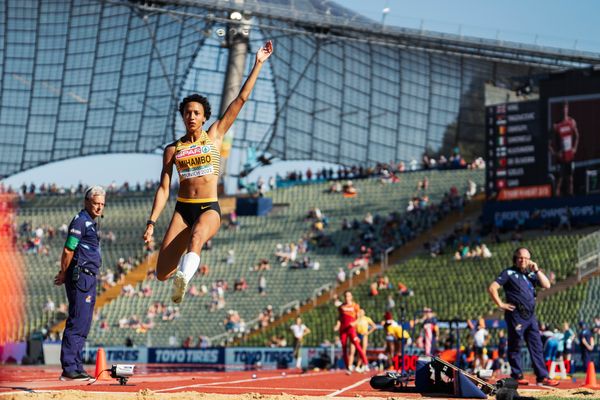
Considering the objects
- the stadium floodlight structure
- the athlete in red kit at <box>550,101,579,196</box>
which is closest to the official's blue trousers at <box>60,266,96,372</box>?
the athlete in red kit at <box>550,101,579,196</box>

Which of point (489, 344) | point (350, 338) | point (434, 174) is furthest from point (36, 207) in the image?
point (350, 338)

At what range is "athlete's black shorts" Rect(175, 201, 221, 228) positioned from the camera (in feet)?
35.1

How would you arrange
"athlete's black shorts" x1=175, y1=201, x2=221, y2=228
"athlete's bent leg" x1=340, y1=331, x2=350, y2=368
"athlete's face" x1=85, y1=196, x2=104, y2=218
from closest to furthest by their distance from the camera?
"athlete's black shorts" x1=175, y1=201, x2=221, y2=228, "athlete's face" x1=85, y1=196, x2=104, y2=218, "athlete's bent leg" x1=340, y1=331, x2=350, y2=368

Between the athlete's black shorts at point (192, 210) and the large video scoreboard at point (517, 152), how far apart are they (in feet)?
95.1

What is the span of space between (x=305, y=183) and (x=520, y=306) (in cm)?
4200

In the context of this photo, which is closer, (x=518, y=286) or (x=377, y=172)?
(x=518, y=286)

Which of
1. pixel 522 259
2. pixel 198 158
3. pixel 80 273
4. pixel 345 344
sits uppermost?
pixel 198 158

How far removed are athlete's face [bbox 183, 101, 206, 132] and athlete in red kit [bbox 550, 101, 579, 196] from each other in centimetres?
2837

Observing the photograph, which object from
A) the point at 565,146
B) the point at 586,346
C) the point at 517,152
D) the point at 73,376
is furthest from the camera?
the point at 517,152

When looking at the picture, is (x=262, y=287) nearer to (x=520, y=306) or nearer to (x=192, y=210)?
(x=520, y=306)

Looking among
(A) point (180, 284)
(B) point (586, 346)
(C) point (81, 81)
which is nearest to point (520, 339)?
(A) point (180, 284)

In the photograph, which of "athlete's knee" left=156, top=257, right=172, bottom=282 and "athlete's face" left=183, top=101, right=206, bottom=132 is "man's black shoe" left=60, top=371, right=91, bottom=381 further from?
"athlete's face" left=183, top=101, right=206, bottom=132

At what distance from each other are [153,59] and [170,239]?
60.9m

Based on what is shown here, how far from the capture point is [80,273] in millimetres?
11141
